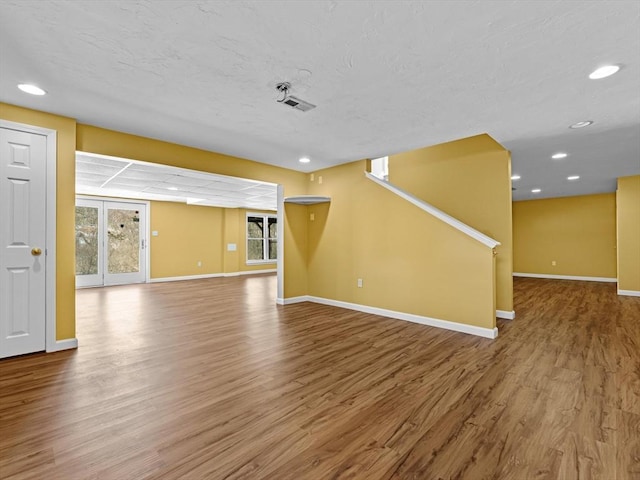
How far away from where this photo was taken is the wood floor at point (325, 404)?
156cm

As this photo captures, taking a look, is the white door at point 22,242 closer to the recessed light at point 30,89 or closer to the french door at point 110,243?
the recessed light at point 30,89

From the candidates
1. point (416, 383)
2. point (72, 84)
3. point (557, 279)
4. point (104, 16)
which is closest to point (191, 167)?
point (72, 84)

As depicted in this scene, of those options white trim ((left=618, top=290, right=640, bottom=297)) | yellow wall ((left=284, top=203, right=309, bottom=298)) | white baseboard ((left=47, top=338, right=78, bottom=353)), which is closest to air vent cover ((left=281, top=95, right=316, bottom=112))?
yellow wall ((left=284, top=203, right=309, bottom=298))

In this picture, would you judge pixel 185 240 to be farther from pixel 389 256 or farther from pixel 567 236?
pixel 567 236

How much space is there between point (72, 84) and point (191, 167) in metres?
1.76

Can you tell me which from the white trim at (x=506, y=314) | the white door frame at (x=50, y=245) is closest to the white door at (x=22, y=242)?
the white door frame at (x=50, y=245)

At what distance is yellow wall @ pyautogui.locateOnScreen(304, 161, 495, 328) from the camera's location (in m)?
3.81

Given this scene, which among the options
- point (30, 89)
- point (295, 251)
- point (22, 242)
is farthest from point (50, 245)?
point (295, 251)

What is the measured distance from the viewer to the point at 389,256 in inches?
183

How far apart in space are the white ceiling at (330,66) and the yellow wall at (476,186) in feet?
2.25

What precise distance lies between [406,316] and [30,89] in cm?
495

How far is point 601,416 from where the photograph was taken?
6.48 feet

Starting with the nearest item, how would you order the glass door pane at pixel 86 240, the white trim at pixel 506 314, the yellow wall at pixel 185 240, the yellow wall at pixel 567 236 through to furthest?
the white trim at pixel 506 314, the glass door pane at pixel 86 240, the yellow wall at pixel 567 236, the yellow wall at pixel 185 240

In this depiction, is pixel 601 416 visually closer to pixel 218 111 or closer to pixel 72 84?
pixel 218 111
